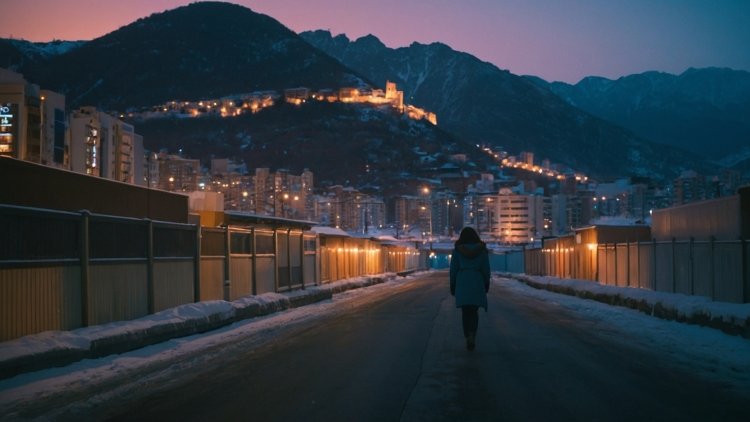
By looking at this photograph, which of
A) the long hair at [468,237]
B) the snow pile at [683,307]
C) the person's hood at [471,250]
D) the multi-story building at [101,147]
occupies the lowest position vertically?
the snow pile at [683,307]

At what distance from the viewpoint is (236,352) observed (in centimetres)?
1371

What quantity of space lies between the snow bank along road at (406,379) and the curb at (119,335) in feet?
0.77

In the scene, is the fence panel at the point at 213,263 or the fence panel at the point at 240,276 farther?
the fence panel at the point at 240,276

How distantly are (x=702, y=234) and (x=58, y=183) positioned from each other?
792 inches

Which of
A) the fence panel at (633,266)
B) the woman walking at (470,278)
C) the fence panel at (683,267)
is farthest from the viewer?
the fence panel at (633,266)

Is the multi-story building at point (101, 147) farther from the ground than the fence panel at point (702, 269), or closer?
farther from the ground

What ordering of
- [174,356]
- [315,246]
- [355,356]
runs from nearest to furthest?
[355,356] → [174,356] → [315,246]

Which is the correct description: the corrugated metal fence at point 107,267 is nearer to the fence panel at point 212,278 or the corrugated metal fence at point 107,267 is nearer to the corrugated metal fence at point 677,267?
the fence panel at point 212,278

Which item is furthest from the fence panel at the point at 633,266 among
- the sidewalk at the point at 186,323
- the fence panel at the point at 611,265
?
the fence panel at the point at 611,265

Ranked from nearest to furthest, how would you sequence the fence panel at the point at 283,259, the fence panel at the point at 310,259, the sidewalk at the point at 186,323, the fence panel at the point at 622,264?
the sidewalk at the point at 186,323, the fence panel at the point at 283,259, the fence panel at the point at 622,264, the fence panel at the point at 310,259

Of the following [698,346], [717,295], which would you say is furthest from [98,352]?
[717,295]

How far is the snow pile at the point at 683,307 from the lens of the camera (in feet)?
51.6

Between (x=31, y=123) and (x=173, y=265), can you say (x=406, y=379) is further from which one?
(x=31, y=123)

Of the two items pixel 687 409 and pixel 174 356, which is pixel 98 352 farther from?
pixel 687 409
